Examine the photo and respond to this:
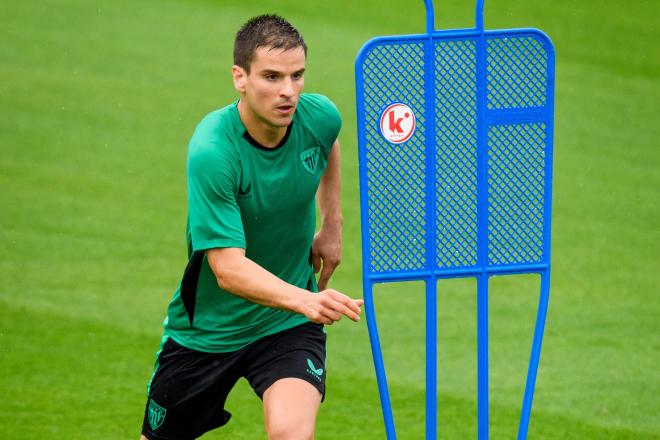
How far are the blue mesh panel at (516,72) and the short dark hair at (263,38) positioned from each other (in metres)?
0.76

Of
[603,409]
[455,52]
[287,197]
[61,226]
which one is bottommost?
[603,409]

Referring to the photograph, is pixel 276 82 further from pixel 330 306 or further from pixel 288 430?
pixel 288 430

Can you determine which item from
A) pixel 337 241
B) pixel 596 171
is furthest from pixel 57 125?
pixel 337 241

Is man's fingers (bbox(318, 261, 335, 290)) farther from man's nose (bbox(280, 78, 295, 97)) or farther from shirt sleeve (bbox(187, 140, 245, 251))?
man's nose (bbox(280, 78, 295, 97))

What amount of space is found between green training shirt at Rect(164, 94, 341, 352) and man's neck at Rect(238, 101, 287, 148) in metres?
0.02

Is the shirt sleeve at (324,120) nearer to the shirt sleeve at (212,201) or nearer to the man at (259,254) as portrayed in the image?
the man at (259,254)

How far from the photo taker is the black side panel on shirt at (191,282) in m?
5.13

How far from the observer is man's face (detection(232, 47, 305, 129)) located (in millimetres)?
4719

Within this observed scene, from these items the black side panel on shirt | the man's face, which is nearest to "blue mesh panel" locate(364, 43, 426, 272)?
the man's face

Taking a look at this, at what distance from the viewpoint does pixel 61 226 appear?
1091cm

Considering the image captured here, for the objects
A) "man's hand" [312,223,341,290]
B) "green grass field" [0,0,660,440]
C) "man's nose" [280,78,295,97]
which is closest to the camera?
"man's nose" [280,78,295,97]

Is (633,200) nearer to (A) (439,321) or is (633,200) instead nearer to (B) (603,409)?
(A) (439,321)

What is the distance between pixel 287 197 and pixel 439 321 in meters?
4.19

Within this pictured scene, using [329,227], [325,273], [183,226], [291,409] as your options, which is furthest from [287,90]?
[183,226]
